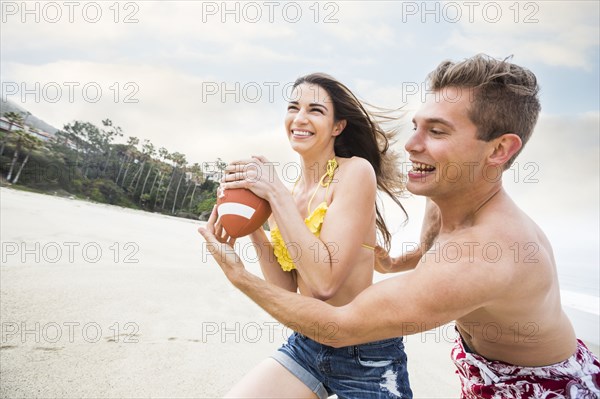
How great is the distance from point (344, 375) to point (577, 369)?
1.14 m

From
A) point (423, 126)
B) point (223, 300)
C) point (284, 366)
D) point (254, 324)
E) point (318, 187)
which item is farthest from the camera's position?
point (223, 300)

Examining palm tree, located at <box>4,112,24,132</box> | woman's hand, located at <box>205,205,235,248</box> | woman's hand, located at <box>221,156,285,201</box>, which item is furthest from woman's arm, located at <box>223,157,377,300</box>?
palm tree, located at <box>4,112,24,132</box>

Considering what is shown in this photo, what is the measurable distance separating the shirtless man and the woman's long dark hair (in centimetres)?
71

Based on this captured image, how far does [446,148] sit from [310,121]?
0.93 m

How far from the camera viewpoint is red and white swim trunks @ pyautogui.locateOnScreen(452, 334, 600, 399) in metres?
2.13

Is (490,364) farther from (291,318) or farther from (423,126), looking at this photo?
(423,126)

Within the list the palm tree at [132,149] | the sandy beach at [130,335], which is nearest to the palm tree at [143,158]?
the palm tree at [132,149]

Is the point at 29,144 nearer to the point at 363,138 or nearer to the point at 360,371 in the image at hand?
the point at 363,138

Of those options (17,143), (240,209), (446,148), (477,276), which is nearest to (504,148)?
(446,148)

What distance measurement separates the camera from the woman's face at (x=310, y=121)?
282cm

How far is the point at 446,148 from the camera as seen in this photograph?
219 cm

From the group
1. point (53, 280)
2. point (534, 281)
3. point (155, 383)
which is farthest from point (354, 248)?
point (53, 280)

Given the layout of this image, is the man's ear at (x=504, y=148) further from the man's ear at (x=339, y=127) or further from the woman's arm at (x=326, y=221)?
the man's ear at (x=339, y=127)

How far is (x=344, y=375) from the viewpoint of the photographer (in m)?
2.41
